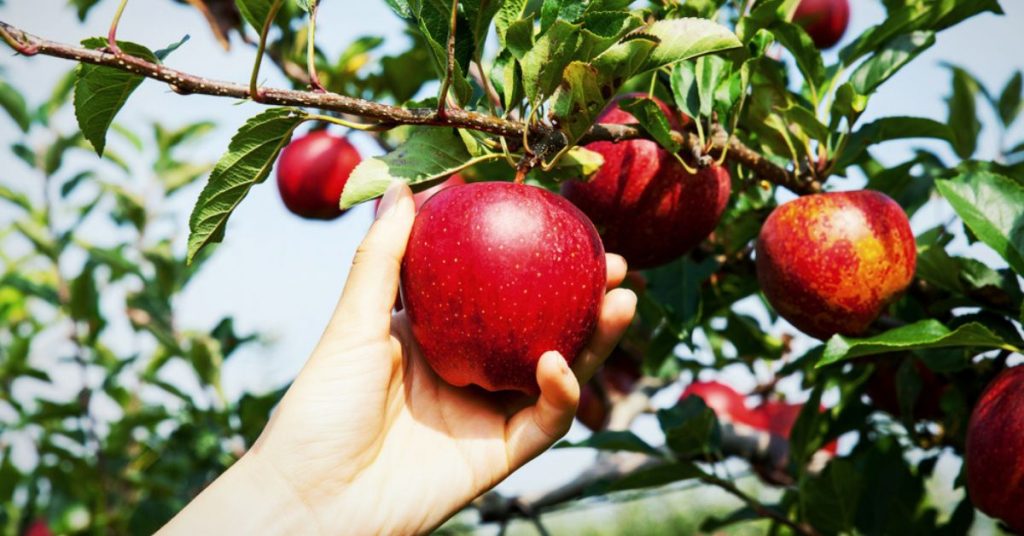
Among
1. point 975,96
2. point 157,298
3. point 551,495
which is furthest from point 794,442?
point 157,298

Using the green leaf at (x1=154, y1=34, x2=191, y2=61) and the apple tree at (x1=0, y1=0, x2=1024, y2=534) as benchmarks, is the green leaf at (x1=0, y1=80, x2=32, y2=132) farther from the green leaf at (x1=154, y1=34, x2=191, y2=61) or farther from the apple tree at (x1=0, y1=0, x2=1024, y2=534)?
the green leaf at (x1=154, y1=34, x2=191, y2=61)

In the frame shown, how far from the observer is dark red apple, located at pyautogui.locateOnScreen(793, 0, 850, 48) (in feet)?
8.05

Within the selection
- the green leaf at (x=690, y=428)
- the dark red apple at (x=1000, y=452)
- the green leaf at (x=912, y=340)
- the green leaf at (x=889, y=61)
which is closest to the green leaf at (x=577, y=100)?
the green leaf at (x=912, y=340)

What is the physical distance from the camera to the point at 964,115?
194 cm

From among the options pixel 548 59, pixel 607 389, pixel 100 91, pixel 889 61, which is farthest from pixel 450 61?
pixel 607 389

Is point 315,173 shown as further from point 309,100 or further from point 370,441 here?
point 309,100

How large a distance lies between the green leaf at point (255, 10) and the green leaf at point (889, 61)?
901 mm

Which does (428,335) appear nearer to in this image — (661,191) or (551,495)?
(661,191)

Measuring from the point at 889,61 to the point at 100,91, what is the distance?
1.16m

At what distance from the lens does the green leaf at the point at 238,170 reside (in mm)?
Result: 1017

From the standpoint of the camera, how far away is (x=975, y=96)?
6.38 feet

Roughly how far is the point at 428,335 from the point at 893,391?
42.5 inches

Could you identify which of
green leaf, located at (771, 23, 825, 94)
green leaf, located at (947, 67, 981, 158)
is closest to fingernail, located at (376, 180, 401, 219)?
green leaf, located at (771, 23, 825, 94)

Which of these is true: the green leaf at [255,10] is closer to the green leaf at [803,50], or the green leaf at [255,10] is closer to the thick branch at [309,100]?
the thick branch at [309,100]
